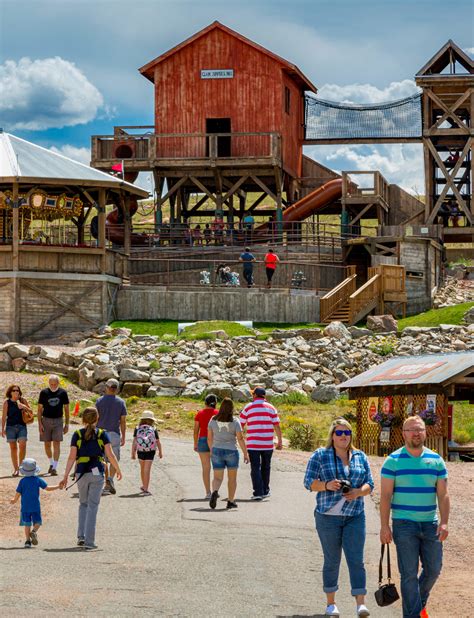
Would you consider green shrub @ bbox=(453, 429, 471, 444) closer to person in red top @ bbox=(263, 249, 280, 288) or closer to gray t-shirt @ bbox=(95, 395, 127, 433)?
gray t-shirt @ bbox=(95, 395, 127, 433)

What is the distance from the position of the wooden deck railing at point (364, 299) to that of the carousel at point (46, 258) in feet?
25.7

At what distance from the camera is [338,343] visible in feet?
113

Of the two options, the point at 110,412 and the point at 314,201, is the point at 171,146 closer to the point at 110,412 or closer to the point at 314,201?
the point at 314,201

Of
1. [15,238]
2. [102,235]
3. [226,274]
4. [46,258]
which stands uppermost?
[102,235]

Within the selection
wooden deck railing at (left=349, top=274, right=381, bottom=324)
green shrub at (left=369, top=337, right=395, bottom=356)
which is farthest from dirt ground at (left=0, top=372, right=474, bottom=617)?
wooden deck railing at (left=349, top=274, right=381, bottom=324)

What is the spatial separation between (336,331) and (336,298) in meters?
4.08

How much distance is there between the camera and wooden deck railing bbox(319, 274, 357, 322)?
38875 millimetres

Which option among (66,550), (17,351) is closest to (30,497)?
(66,550)

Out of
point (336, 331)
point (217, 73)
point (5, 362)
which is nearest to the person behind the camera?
point (5, 362)

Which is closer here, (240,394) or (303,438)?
(303,438)

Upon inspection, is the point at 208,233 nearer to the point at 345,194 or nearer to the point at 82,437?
the point at 345,194

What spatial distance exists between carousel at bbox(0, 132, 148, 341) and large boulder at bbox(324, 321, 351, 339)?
24.5 ft

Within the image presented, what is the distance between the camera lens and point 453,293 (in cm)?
4419

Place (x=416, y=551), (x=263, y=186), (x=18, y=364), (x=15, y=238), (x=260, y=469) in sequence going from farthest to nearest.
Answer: (x=263, y=186)
(x=15, y=238)
(x=18, y=364)
(x=260, y=469)
(x=416, y=551)
